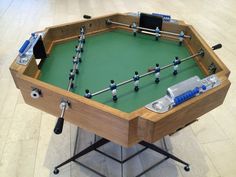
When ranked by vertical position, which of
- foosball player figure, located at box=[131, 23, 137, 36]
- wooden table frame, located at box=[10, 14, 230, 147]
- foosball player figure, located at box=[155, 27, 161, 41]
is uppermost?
foosball player figure, located at box=[131, 23, 137, 36]

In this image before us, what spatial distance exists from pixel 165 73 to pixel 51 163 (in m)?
1.07

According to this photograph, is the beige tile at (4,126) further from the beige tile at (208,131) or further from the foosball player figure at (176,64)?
the beige tile at (208,131)

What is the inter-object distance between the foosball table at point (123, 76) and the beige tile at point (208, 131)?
76 centimetres

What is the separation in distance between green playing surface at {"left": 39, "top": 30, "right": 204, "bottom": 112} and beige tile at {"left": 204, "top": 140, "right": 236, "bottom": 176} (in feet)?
2.48

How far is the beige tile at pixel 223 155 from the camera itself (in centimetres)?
154

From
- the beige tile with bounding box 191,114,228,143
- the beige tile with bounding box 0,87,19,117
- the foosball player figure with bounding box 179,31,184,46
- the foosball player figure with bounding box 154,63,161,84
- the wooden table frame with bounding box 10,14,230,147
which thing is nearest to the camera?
the wooden table frame with bounding box 10,14,230,147

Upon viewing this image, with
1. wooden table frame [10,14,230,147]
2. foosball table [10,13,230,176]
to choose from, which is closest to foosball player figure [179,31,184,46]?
foosball table [10,13,230,176]

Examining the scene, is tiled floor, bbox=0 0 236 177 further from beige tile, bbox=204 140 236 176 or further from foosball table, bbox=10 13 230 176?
foosball table, bbox=10 13 230 176

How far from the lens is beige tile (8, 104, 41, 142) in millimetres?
1811

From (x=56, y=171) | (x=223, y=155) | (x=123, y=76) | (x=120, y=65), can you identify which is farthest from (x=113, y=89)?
(x=223, y=155)

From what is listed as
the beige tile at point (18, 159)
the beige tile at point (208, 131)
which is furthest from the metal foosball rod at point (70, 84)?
the beige tile at point (208, 131)

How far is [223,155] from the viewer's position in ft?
5.41

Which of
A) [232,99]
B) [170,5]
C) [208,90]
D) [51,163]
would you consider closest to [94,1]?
[170,5]

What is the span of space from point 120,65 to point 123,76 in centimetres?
12
